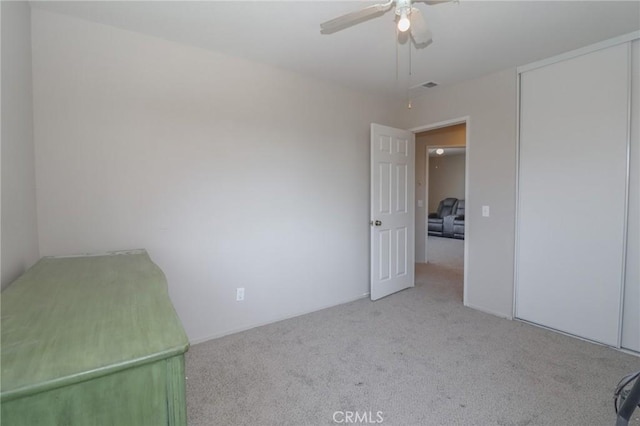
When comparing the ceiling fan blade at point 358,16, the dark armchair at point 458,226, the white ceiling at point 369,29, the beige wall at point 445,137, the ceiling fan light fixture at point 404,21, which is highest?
the white ceiling at point 369,29

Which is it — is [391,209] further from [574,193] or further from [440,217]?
[440,217]

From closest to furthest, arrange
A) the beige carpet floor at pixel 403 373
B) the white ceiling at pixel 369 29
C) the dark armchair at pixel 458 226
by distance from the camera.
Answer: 1. the beige carpet floor at pixel 403 373
2. the white ceiling at pixel 369 29
3. the dark armchair at pixel 458 226

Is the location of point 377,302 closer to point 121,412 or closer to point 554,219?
point 554,219

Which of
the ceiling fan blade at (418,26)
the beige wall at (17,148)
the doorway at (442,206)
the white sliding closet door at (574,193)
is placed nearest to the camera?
the beige wall at (17,148)

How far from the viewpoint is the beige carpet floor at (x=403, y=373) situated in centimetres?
176

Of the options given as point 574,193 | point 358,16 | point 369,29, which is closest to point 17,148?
point 358,16

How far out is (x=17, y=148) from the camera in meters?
1.68

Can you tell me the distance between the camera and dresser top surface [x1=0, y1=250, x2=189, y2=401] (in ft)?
2.56

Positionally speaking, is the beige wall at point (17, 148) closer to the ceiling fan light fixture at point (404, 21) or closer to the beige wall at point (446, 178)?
the ceiling fan light fixture at point (404, 21)

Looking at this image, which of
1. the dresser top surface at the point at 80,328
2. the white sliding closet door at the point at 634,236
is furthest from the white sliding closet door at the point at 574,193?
the dresser top surface at the point at 80,328

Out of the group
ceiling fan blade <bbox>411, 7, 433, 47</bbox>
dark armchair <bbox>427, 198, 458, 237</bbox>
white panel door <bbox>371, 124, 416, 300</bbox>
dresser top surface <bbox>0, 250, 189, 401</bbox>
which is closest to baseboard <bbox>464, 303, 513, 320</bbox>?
white panel door <bbox>371, 124, 416, 300</bbox>

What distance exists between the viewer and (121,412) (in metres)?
0.86

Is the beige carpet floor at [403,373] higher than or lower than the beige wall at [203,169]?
lower

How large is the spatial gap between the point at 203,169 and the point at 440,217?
7.60m
